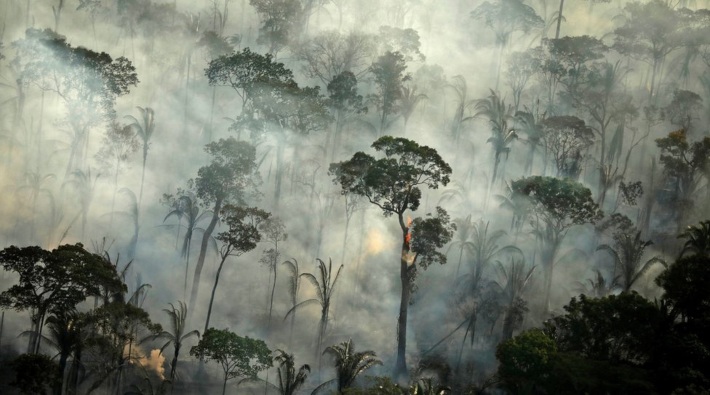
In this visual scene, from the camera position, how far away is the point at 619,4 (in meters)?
114

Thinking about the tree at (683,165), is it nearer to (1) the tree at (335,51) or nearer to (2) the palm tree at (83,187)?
(1) the tree at (335,51)

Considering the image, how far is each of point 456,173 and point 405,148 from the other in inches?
1347

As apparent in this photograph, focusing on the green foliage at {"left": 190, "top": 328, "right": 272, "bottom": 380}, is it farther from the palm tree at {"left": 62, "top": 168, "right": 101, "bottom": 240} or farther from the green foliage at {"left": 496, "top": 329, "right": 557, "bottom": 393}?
the palm tree at {"left": 62, "top": 168, "right": 101, "bottom": 240}

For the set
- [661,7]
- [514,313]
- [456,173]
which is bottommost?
[514,313]

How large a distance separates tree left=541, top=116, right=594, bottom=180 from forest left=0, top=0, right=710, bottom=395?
34 cm

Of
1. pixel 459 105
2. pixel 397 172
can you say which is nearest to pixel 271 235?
pixel 397 172

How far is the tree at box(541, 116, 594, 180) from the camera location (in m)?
73.6

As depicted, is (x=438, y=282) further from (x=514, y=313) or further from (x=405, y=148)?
(x=405, y=148)

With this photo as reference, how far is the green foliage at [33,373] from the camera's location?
38.9 metres

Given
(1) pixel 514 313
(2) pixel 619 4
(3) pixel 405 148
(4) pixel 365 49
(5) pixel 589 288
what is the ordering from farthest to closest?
(2) pixel 619 4 → (4) pixel 365 49 → (5) pixel 589 288 → (1) pixel 514 313 → (3) pixel 405 148

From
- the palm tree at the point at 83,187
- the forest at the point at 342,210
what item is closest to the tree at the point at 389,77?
the forest at the point at 342,210

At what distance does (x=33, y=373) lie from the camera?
3919 centimetres

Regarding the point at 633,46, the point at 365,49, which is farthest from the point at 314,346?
the point at 633,46

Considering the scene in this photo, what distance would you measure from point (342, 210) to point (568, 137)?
25398 mm
